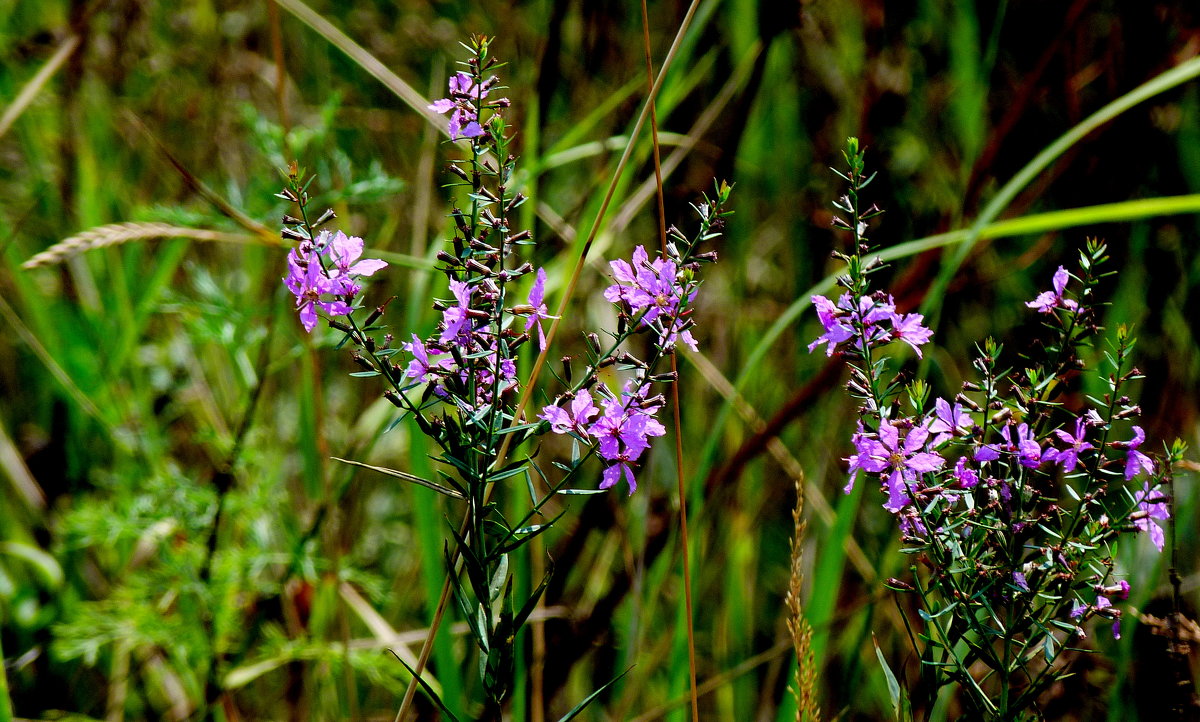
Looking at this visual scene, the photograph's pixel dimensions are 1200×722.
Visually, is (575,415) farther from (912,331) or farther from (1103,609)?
(1103,609)

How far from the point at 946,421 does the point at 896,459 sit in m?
0.09

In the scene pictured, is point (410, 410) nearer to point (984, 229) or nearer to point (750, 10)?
point (984, 229)

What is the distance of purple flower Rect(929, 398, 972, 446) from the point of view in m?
1.17

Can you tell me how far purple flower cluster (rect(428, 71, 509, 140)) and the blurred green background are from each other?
85 cm

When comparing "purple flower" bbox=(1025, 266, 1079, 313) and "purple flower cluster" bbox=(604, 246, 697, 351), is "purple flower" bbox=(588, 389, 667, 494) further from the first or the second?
"purple flower" bbox=(1025, 266, 1079, 313)

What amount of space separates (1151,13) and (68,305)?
3.65m

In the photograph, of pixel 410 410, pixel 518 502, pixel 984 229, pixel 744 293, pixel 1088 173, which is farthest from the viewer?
pixel 744 293

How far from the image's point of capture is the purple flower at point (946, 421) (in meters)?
1.17

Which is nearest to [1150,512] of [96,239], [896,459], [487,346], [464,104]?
[896,459]

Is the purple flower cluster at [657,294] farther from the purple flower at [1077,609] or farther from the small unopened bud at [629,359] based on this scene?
the purple flower at [1077,609]

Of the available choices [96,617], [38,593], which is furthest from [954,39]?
[38,593]

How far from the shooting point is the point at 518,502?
2055 mm

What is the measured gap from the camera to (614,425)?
121 centimetres

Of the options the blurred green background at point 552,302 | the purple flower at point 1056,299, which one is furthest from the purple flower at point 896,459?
the blurred green background at point 552,302
